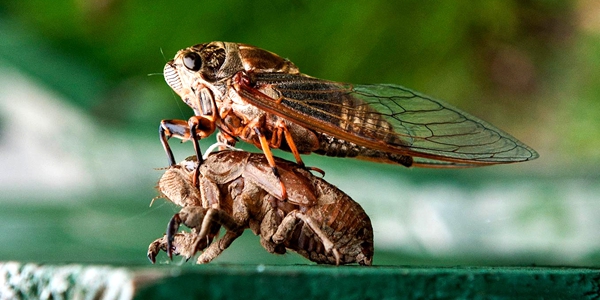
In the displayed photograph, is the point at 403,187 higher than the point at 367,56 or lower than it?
lower

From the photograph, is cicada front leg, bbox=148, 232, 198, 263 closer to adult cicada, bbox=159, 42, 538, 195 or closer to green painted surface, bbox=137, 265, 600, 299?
adult cicada, bbox=159, 42, 538, 195

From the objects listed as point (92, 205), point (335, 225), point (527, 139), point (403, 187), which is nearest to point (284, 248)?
point (335, 225)

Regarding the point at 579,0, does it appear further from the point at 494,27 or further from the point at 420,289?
the point at 420,289

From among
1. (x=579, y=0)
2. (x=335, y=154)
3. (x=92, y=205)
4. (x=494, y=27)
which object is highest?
(x=579, y=0)

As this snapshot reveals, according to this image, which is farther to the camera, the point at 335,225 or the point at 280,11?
the point at 280,11

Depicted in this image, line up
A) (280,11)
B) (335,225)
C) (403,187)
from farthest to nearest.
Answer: (280,11)
(403,187)
(335,225)

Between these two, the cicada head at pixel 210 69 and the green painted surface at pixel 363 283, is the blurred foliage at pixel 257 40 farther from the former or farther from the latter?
the green painted surface at pixel 363 283

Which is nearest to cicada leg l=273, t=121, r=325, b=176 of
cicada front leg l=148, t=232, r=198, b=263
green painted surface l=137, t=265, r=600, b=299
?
cicada front leg l=148, t=232, r=198, b=263
